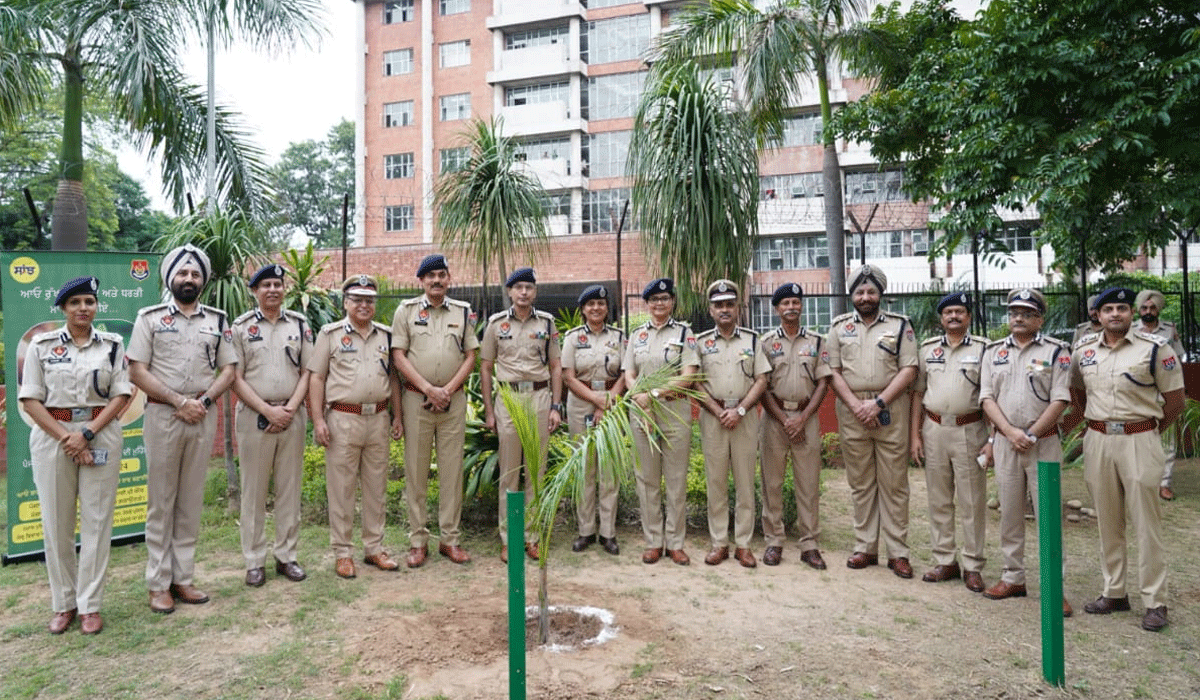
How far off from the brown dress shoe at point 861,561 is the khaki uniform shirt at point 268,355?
371 centimetres

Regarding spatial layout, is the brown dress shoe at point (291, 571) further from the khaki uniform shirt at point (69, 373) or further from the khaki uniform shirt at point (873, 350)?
the khaki uniform shirt at point (873, 350)

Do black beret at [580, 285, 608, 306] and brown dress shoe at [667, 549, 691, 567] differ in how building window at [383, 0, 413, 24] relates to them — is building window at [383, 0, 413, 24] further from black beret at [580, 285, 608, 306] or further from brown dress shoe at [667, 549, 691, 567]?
brown dress shoe at [667, 549, 691, 567]

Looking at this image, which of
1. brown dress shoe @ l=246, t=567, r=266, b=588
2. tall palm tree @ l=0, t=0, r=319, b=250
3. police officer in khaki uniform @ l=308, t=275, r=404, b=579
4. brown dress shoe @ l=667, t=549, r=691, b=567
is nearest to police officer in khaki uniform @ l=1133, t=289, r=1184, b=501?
brown dress shoe @ l=667, t=549, r=691, b=567

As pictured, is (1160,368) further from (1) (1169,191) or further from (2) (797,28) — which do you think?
(2) (797,28)

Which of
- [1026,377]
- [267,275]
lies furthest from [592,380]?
[1026,377]

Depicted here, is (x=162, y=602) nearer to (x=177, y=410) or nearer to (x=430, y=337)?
(x=177, y=410)

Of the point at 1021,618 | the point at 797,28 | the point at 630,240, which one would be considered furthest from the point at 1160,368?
the point at 630,240

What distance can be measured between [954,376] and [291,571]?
13.8ft

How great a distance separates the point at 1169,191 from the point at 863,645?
4.24 metres

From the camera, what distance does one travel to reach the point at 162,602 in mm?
4340

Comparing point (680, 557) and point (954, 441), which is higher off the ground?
point (954, 441)

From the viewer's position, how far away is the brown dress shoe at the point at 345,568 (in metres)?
4.92

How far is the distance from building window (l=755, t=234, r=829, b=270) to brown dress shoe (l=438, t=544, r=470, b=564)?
21134mm

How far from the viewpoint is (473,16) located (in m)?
29.5
